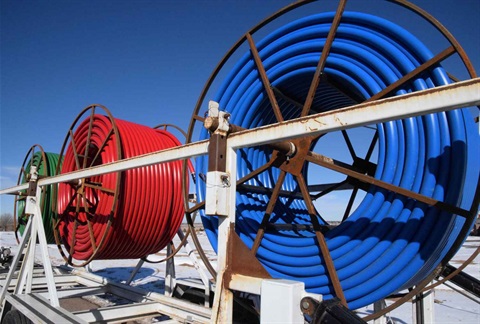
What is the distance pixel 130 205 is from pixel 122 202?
4.7 inches

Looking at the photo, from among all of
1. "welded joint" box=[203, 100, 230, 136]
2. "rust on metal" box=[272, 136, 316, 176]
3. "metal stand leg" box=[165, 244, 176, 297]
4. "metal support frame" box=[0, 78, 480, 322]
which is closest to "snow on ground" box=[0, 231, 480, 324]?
"metal stand leg" box=[165, 244, 176, 297]

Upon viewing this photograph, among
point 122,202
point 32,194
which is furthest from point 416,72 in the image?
point 32,194

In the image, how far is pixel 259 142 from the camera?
6.71 feet

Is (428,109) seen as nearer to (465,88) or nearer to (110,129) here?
(465,88)

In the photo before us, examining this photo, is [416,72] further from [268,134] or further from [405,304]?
[405,304]

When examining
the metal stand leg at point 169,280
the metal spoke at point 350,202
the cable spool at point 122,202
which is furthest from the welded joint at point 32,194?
the metal spoke at point 350,202

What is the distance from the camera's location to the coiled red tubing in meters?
4.87

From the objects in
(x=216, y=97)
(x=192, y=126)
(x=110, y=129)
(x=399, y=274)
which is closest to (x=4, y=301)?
(x=110, y=129)

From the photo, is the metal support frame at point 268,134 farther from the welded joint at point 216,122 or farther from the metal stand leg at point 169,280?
the metal stand leg at point 169,280

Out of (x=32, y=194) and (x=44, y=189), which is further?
(x=44, y=189)

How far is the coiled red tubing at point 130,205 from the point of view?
16.0 feet

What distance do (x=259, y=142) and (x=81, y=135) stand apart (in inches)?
184

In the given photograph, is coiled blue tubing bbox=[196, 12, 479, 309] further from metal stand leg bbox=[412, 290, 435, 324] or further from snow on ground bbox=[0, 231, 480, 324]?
snow on ground bbox=[0, 231, 480, 324]

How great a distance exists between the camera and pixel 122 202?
15.7ft
